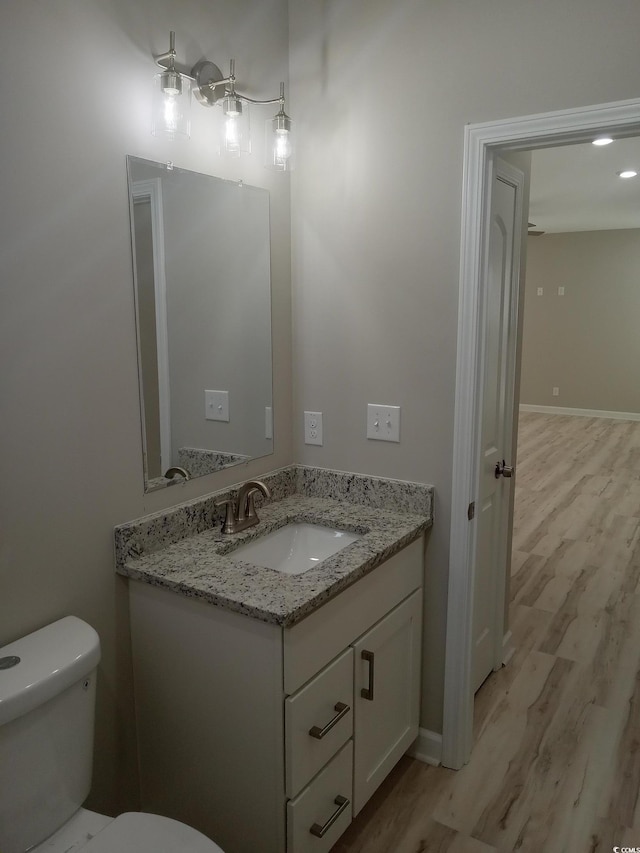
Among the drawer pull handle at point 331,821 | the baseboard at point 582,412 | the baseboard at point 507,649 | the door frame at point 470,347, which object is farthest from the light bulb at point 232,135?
the baseboard at point 582,412

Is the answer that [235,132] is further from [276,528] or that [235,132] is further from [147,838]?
[147,838]

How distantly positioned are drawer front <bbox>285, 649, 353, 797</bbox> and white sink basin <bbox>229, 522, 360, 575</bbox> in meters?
0.37

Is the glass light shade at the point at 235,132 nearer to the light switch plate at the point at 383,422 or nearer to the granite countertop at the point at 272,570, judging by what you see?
the light switch plate at the point at 383,422

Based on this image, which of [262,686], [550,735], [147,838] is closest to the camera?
[147,838]

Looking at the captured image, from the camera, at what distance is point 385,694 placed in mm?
1899


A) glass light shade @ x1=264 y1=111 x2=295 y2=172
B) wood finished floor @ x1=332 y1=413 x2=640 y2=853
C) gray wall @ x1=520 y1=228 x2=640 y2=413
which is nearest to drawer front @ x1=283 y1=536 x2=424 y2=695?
wood finished floor @ x1=332 y1=413 x2=640 y2=853

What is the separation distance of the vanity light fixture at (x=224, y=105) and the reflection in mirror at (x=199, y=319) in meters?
0.12

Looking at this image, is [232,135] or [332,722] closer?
[332,722]

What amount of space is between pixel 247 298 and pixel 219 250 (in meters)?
0.19

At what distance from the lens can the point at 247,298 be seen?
2.08m

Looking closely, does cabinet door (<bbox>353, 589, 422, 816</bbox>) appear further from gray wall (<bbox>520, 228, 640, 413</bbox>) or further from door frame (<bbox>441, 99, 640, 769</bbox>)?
gray wall (<bbox>520, 228, 640, 413</bbox>)

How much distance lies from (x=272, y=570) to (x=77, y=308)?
81 centimetres

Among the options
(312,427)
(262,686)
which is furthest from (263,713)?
(312,427)

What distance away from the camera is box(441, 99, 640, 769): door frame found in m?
1.68
